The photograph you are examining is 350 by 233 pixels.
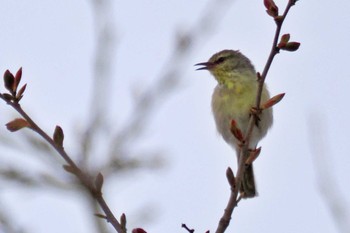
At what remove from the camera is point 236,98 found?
263 inches

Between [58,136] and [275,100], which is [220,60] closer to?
[275,100]

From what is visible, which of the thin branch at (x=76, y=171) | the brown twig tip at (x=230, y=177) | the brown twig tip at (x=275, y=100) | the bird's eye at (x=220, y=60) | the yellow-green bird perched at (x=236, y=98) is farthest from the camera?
the bird's eye at (x=220, y=60)

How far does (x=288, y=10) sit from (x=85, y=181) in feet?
4.36

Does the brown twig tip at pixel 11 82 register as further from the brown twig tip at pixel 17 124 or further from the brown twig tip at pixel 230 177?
the brown twig tip at pixel 230 177

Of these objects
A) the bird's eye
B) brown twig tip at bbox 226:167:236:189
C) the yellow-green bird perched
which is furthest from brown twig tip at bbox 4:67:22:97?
the bird's eye

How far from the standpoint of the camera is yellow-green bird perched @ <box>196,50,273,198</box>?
6461 mm

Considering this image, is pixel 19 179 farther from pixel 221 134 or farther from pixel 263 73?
pixel 221 134

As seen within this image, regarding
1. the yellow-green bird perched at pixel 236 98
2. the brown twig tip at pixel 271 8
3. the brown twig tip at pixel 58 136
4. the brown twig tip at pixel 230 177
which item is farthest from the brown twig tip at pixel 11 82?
the yellow-green bird perched at pixel 236 98

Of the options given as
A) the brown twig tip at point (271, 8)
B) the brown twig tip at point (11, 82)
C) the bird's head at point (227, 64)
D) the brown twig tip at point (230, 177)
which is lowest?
the brown twig tip at point (230, 177)

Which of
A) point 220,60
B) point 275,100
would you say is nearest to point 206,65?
point 220,60

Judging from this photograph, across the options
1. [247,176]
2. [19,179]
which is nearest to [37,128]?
[19,179]

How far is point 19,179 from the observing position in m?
3.46

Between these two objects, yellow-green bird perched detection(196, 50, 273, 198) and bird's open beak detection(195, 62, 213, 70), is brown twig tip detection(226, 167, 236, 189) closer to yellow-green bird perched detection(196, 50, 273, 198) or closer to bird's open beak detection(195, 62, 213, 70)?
yellow-green bird perched detection(196, 50, 273, 198)

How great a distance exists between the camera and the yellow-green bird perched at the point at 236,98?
6461mm
